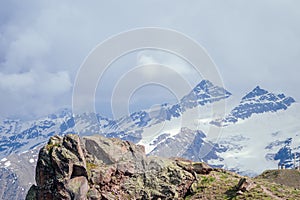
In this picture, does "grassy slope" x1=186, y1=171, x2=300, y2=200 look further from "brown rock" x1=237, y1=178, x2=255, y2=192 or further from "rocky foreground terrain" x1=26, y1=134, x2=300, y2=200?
"brown rock" x1=237, y1=178, x2=255, y2=192

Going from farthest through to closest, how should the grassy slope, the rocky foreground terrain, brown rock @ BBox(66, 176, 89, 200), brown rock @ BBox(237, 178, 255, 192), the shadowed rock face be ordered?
1. brown rock @ BBox(237, 178, 255, 192)
2. the grassy slope
3. the rocky foreground terrain
4. the shadowed rock face
5. brown rock @ BBox(66, 176, 89, 200)

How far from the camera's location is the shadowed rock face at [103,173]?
47.3 metres

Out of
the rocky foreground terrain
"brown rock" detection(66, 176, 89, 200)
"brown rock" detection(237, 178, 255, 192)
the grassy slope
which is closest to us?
"brown rock" detection(66, 176, 89, 200)

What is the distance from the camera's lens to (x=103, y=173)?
1908 inches

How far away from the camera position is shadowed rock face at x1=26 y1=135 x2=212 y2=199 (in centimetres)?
4734

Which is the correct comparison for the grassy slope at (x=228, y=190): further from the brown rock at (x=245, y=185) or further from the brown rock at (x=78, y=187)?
the brown rock at (x=78, y=187)

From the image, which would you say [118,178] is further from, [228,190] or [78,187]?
[228,190]

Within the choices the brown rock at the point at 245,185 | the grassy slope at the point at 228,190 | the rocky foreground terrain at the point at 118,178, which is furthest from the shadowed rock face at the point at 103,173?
the brown rock at the point at 245,185

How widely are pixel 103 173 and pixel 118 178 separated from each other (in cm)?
196

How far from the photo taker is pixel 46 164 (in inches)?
1940

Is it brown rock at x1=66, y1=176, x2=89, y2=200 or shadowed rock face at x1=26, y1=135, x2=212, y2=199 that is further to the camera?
shadowed rock face at x1=26, y1=135, x2=212, y2=199

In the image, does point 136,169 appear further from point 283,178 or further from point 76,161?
point 283,178

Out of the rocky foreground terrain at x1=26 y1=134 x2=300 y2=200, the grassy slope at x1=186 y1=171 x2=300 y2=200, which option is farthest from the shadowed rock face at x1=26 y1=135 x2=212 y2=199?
the grassy slope at x1=186 y1=171 x2=300 y2=200

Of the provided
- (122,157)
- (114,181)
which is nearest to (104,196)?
(114,181)
